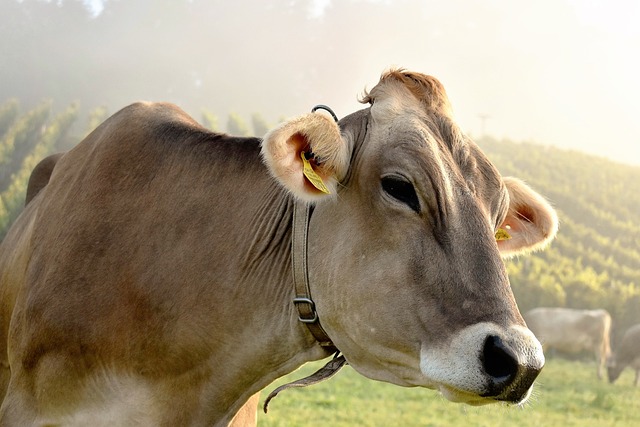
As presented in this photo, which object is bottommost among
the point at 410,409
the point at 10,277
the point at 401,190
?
the point at 410,409

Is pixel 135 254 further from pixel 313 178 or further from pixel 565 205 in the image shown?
pixel 565 205

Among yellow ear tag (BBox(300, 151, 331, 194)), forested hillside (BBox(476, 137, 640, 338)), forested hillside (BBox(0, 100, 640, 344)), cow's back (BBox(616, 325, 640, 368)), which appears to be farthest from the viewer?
forested hillside (BBox(476, 137, 640, 338))

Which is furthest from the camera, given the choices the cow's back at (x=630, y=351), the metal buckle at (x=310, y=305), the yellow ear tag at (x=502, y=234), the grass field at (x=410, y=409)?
the cow's back at (x=630, y=351)

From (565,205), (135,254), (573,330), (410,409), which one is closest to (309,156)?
(135,254)

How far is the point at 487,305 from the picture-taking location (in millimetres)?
2678

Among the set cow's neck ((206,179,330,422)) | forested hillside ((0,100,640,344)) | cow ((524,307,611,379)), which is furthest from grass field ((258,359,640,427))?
forested hillside ((0,100,640,344))

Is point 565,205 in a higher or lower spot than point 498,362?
lower

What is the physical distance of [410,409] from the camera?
11.8 m

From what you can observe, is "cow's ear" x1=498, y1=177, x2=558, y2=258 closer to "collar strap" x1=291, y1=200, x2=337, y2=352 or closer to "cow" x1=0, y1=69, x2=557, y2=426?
"cow" x1=0, y1=69, x2=557, y2=426

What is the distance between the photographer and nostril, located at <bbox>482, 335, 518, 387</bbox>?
8.41ft

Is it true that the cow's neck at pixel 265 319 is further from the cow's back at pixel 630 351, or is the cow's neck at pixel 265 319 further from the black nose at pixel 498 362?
the cow's back at pixel 630 351

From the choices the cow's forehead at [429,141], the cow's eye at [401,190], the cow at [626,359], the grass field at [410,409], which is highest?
the cow's forehead at [429,141]

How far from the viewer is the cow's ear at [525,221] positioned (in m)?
3.72

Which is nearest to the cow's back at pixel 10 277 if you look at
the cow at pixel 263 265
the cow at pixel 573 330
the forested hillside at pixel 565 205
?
the cow at pixel 263 265
